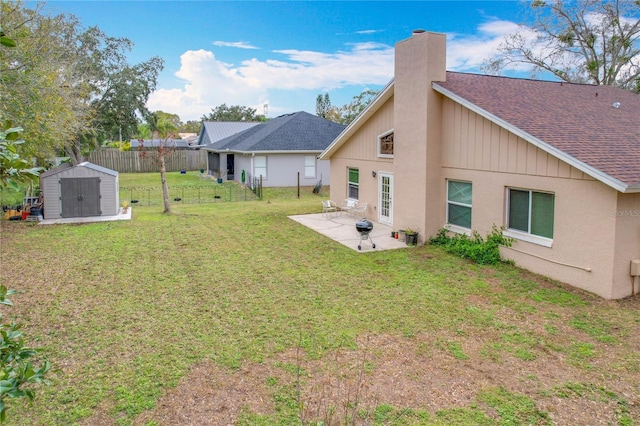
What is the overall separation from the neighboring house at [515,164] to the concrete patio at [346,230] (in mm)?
599

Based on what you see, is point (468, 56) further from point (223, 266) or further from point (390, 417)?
point (390, 417)

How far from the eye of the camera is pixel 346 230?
574 inches

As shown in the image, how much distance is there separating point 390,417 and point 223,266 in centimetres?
659

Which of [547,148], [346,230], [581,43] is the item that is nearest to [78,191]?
[346,230]

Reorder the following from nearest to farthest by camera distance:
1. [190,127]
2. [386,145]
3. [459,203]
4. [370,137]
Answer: [459,203]
[386,145]
[370,137]
[190,127]

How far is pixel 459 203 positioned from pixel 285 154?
15507 mm

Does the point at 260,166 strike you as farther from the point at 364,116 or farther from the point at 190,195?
the point at 364,116

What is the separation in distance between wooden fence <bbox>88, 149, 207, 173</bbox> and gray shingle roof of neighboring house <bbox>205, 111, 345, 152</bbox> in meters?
8.53

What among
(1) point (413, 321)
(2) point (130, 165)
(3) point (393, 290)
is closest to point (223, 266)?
(3) point (393, 290)

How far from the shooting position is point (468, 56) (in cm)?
2903

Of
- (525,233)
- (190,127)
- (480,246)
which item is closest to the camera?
(525,233)

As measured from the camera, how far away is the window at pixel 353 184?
17.1 metres

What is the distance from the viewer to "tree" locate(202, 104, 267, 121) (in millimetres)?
70875

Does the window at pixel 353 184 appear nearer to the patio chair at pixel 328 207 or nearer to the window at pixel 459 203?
the patio chair at pixel 328 207
